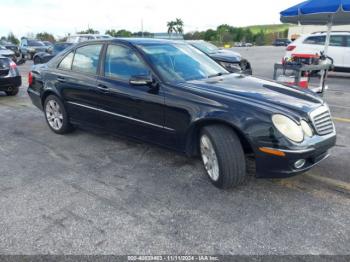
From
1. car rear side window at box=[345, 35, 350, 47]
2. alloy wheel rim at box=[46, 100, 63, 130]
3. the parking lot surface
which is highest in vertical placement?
car rear side window at box=[345, 35, 350, 47]

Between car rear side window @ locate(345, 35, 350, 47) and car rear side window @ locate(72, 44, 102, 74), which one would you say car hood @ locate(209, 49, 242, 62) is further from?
car rear side window @ locate(72, 44, 102, 74)

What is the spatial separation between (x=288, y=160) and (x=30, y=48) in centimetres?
2459

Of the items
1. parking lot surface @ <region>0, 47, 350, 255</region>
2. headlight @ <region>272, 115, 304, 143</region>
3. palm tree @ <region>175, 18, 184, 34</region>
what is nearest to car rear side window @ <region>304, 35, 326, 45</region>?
parking lot surface @ <region>0, 47, 350, 255</region>

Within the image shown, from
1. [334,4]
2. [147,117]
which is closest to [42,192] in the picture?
[147,117]

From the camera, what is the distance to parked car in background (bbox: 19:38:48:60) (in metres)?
23.8

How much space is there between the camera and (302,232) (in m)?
2.70

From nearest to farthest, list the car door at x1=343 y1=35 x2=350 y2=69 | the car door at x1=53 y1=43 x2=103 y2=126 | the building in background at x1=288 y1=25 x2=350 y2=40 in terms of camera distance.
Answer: the car door at x1=53 y1=43 x2=103 y2=126
the car door at x1=343 y1=35 x2=350 y2=69
the building in background at x1=288 y1=25 x2=350 y2=40

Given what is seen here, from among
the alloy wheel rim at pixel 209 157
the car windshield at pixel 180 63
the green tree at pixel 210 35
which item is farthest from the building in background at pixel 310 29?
the alloy wheel rim at pixel 209 157

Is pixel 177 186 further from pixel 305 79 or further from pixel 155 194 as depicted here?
pixel 305 79

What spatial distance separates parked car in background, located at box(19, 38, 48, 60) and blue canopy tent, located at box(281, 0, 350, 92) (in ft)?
64.1

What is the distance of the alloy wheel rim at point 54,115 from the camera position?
17.3 feet

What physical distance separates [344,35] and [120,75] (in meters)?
10.8

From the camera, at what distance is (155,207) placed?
10.2 ft

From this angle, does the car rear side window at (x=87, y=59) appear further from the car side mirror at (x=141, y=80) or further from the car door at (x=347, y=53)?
the car door at (x=347, y=53)
